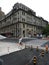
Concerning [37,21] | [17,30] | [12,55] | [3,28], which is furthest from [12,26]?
[12,55]

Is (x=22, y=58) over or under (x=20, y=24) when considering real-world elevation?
under

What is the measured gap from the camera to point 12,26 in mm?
50594

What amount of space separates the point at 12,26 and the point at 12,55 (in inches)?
1595

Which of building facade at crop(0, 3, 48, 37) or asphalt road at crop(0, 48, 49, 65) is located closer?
asphalt road at crop(0, 48, 49, 65)

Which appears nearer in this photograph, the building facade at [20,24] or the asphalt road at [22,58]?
the asphalt road at [22,58]

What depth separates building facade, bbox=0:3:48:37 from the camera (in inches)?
1836

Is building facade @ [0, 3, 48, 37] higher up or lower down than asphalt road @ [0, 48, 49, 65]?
higher up

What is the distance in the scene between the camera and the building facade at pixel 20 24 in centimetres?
4662

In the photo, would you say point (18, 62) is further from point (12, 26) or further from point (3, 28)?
point (3, 28)

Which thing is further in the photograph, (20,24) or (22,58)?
(20,24)

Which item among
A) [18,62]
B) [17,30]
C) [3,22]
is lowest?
[18,62]

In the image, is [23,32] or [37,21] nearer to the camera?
[23,32]

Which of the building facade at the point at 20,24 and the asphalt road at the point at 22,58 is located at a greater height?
the building facade at the point at 20,24

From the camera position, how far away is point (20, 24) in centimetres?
4662
